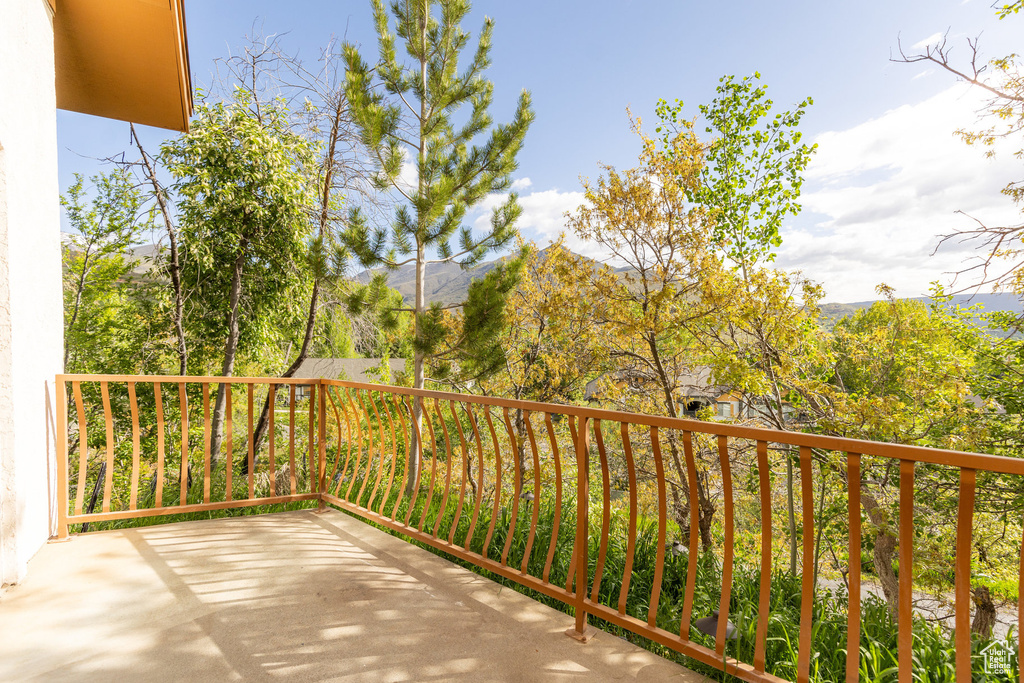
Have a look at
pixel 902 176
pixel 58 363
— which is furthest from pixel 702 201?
pixel 902 176

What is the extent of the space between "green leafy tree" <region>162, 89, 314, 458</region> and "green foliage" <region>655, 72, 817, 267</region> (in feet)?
19.3

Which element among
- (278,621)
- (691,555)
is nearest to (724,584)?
(691,555)

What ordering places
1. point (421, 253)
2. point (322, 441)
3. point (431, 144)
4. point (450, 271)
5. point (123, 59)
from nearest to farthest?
point (123, 59), point (322, 441), point (421, 253), point (431, 144), point (450, 271)

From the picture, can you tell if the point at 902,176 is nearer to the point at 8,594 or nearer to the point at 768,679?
the point at 768,679

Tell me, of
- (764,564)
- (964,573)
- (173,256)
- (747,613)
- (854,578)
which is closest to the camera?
(964,573)

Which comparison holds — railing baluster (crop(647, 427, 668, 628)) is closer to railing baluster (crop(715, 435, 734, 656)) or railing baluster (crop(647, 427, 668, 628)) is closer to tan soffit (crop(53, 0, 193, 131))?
railing baluster (crop(715, 435, 734, 656))

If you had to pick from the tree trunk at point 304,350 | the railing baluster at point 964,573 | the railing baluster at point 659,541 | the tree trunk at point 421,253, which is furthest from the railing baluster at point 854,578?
the tree trunk at point 304,350

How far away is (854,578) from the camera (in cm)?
153

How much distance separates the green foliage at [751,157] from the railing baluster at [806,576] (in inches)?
273

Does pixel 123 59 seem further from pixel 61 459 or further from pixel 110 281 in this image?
pixel 110 281

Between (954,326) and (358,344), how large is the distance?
30.1ft

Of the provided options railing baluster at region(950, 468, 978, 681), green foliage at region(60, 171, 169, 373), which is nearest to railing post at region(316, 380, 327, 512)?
railing baluster at region(950, 468, 978, 681)

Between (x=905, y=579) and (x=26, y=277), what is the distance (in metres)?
3.93

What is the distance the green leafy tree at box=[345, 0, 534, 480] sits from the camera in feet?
22.0
